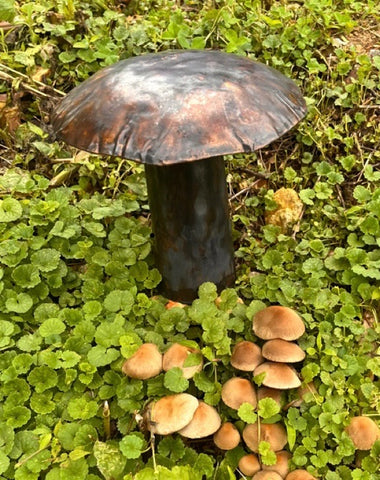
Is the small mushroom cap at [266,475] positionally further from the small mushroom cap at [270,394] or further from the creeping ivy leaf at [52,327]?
the creeping ivy leaf at [52,327]

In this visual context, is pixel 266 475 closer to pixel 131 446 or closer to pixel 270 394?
pixel 270 394

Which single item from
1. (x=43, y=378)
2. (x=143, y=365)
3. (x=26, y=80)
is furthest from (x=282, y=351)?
(x=26, y=80)

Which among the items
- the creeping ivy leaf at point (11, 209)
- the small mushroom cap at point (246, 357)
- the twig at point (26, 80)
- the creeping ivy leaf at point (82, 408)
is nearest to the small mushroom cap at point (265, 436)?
the small mushroom cap at point (246, 357)

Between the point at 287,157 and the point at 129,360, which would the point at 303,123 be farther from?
the point at 129,360

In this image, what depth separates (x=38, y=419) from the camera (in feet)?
7.35

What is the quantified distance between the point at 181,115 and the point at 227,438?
4.38 feet

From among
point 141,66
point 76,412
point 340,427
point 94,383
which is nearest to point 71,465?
point 76,412

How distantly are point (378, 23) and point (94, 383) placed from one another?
350cm

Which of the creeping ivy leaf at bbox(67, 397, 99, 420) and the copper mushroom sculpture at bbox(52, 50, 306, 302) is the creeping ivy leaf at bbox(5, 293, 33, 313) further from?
the copper mushroom sculpture at bbox(52, 50, 306, 302)

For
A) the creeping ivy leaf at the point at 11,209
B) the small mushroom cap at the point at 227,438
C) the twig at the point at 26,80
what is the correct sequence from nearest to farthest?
the small mushroom cap at the point at 227,438, the creeping ivy leaf at the point at 11,209, the twig at the point at 26,80

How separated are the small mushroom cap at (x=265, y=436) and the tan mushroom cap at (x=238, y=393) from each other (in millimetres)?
97

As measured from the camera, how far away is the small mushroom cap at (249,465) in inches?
82.7

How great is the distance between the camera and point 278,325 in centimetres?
233

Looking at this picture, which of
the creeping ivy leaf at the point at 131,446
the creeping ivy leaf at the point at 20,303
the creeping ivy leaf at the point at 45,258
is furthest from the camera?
the creeping ivy leaf at the point at 45,258
